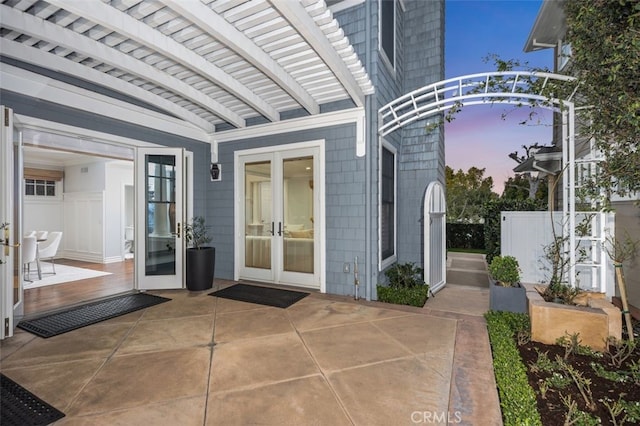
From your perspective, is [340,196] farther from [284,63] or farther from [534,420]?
[534,420]

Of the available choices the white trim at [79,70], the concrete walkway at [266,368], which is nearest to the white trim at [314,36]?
the white trim at [79,70]

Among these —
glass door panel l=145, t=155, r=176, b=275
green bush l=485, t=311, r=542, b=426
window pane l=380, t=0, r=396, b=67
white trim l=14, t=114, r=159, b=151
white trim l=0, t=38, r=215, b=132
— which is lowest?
green bush l=485, t=311, r=542, b=426

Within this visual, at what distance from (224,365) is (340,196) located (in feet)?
9.74

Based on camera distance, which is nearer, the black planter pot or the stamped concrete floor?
the stamped concrete floor

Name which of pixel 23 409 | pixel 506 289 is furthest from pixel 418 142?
pixel 23 409

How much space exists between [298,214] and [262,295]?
58.1 inches

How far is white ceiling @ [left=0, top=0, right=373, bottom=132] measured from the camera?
2.86m

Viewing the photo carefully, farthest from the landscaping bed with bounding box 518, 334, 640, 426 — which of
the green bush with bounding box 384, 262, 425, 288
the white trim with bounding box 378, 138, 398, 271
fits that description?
the white trim with bounding box 378, 138, 398, 271

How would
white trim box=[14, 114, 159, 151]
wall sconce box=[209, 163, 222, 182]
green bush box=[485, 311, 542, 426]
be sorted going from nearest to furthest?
green bush box=[485, 311, 542, 426] → white trim box=[14, 114, 159, 151] → wall sconce box=[209, 163, 222, 182]

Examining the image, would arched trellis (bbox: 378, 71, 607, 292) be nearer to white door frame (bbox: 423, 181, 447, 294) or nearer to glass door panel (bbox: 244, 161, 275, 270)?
white door frame (bbox: 423, 181, 447, 294)

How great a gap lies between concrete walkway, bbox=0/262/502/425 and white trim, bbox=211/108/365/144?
291cm

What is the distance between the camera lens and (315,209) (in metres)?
5.05

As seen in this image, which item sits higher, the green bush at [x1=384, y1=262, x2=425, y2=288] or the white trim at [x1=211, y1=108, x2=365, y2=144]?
the white trim at [x1=211, y1=108, x2=365, y2=144]

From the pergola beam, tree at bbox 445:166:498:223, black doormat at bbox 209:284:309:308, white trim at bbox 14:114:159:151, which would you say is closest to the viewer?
the pergola beam
